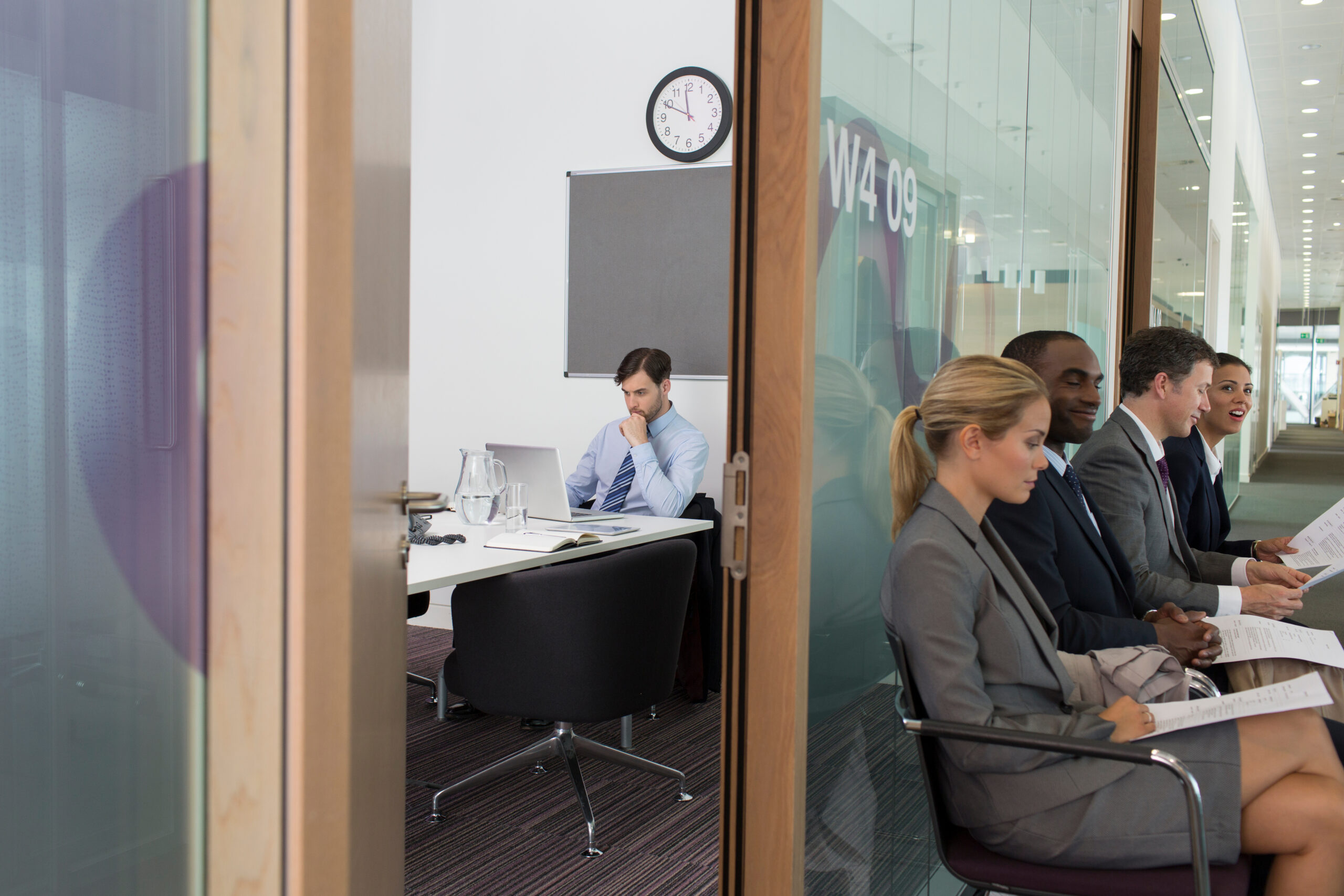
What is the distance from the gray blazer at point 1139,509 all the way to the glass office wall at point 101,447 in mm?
2539

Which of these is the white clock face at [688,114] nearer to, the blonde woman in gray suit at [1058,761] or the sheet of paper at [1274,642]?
the sheet of paper at [1274,642]

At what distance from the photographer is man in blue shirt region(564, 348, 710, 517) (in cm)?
420

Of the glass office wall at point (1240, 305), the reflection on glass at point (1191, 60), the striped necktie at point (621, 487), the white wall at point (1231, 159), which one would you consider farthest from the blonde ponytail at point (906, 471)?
the glass office wall at point (1240, 305)

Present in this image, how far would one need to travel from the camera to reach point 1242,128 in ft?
32.7

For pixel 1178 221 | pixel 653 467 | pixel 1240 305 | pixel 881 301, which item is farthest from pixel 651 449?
pixel 1240 305

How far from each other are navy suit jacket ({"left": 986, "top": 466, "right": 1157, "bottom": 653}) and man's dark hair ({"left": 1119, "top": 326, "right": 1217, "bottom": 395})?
0.75 meters

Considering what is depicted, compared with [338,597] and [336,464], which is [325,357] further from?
[338,597]

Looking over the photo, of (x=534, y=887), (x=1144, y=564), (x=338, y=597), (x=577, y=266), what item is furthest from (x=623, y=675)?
(x=577, y=266)

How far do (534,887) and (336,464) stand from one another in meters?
2.00

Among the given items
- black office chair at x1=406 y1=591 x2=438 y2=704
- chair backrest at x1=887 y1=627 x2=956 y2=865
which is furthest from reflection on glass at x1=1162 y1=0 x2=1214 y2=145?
chair backrest at x1=887 y1=627 x2=956 y2=865

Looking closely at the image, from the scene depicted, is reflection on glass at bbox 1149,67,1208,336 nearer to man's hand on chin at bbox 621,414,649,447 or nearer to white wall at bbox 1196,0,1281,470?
white wall at bbox 1196,0,1281,470

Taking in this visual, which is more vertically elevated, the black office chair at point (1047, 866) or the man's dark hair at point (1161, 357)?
the man's dark hair at point (1161, 357)

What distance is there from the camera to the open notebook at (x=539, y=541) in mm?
3152

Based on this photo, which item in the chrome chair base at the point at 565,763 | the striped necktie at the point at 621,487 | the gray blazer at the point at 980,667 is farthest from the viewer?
the striped necktie at the point at 621,487
